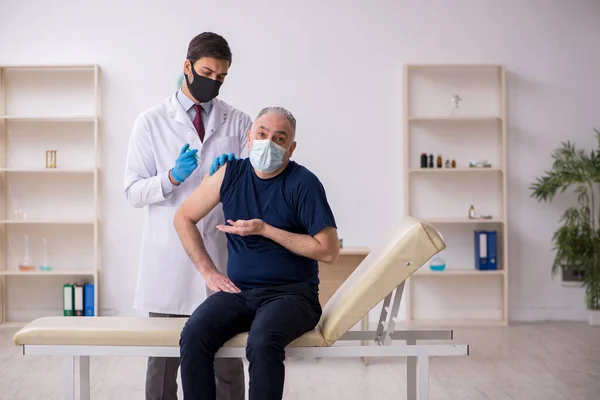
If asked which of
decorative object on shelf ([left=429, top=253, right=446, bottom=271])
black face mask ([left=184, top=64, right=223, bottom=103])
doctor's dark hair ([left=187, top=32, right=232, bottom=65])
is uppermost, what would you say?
doctor's dark hair ([left=187, top=32, right=232, bottom=65])

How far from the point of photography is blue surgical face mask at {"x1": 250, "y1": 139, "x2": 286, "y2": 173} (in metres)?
2.05

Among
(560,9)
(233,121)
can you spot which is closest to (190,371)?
(233,121)

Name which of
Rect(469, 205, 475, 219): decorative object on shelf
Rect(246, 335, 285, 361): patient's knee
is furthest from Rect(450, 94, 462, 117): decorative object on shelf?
Rect(246, 335, 285, 361): patient's knee

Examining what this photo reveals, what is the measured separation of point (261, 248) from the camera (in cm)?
206

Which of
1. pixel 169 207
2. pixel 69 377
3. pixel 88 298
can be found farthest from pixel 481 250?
pixel 69 377

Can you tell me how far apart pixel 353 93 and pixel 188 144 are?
290 cm

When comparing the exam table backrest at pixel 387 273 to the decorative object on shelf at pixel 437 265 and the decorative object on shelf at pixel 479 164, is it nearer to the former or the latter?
the decorative object on shelf at pixel 437 265

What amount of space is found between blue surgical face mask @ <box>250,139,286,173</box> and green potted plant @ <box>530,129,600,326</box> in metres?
3.07

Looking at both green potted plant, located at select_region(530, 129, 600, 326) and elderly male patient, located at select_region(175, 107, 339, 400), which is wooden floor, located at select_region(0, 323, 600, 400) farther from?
elderly male patient, located at select_region(175, 107, 339, 400)

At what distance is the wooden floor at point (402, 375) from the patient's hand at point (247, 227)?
134 cm

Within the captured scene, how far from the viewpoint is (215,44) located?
2189 mm

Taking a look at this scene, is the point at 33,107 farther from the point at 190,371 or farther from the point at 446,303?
the point at 190,371

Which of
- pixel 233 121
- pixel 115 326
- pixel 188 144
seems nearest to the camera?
pixel 115 326

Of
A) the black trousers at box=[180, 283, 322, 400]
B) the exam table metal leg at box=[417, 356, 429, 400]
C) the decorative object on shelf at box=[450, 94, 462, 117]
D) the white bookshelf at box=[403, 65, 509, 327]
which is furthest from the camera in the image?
the white bookshelf at box=[403, 65, 509, 327]
